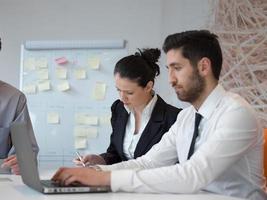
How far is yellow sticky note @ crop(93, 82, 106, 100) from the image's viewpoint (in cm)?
356

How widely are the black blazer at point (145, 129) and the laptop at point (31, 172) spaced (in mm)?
1024

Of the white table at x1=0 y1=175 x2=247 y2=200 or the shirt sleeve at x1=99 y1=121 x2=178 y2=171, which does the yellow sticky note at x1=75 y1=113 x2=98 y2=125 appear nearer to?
the shirt sleeve at x1=99 y1=121 x2=178 y2=171

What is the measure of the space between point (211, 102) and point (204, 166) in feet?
1.18

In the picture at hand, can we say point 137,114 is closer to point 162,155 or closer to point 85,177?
point 162,155

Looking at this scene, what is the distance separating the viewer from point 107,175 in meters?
1.44

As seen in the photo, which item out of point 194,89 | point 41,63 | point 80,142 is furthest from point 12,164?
point 41,63

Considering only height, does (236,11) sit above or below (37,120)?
above

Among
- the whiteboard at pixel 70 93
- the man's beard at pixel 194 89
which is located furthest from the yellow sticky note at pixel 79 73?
the man's beard at pixel 194 89

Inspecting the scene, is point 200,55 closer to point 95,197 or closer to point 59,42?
point 95,197

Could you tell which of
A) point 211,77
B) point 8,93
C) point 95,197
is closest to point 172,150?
point 211,77

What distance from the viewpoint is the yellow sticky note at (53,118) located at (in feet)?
11.9

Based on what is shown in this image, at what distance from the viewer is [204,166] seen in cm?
146

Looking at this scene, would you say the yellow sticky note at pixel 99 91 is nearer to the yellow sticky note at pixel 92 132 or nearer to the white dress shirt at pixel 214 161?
the yellow sticky note at pixel 92 132

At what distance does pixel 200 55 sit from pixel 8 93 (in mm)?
1203
